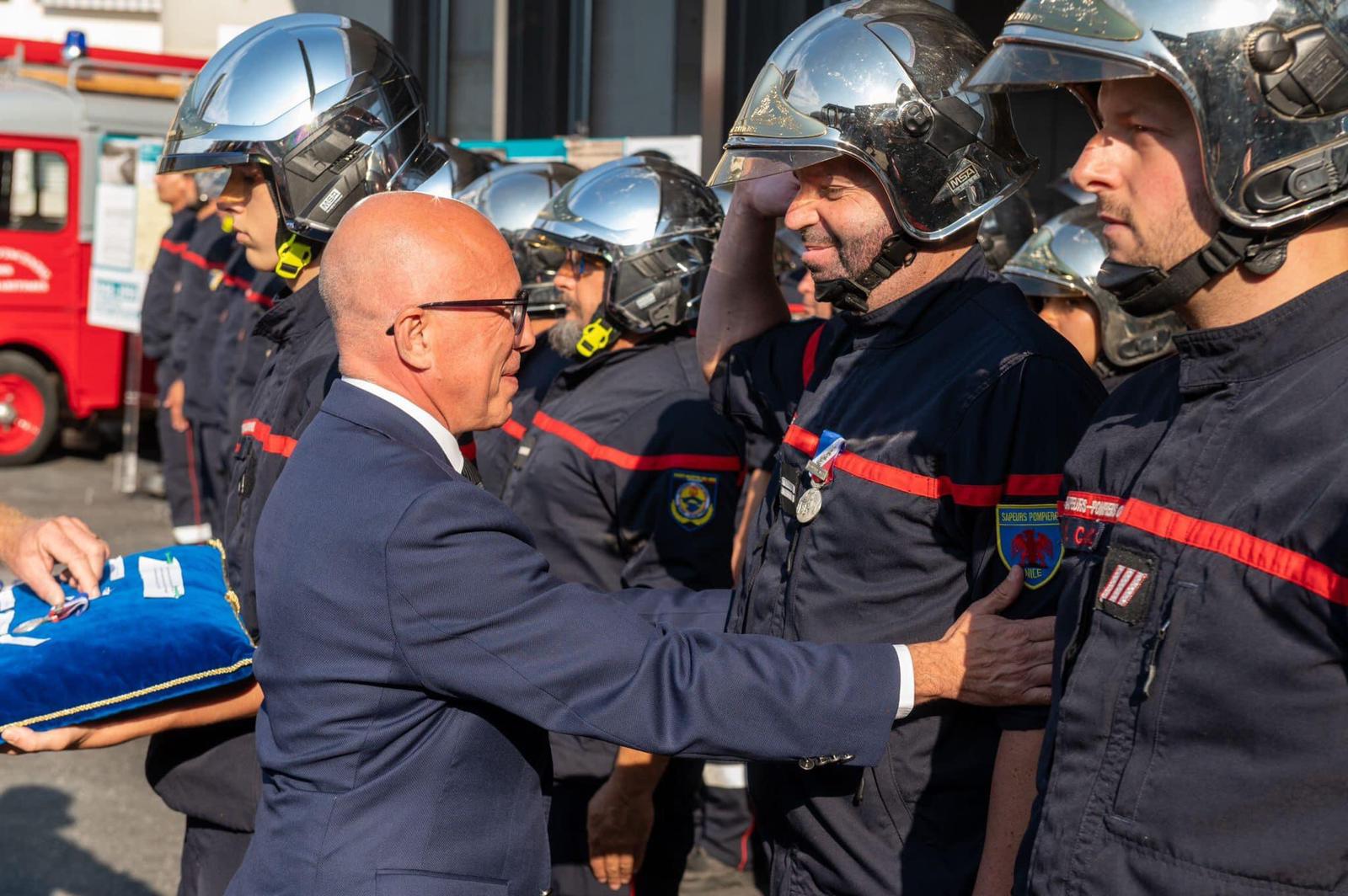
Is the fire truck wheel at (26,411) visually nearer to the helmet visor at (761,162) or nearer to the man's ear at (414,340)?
the helmet visor at (761,162)

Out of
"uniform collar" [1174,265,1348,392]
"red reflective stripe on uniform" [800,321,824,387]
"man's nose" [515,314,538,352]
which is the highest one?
"uniform collar" [1174,265,1348,392]

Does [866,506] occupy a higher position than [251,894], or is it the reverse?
[866,506]

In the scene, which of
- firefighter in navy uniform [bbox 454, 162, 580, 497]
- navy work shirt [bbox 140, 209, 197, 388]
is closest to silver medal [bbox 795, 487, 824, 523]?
firefighter in navy uniform [bbox 454, 162, 580, 497]

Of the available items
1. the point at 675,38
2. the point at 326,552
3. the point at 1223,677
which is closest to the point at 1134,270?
the point at 1223,677

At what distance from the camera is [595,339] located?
413cm

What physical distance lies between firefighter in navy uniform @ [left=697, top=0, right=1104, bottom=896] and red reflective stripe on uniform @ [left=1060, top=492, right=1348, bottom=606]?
390 mm

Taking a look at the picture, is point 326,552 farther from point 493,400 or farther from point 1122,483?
point 1122,483

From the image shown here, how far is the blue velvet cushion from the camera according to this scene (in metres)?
2.69

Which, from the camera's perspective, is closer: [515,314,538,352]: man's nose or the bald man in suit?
the bald man in suit

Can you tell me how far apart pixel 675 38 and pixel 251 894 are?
9199mm

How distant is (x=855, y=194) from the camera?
8.86 feet

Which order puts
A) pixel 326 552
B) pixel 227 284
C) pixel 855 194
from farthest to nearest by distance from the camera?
pixel 227 284
pixel 855 194
pixel 326 552

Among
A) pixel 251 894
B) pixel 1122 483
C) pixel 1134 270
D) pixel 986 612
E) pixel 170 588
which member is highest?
pixel 1134 270

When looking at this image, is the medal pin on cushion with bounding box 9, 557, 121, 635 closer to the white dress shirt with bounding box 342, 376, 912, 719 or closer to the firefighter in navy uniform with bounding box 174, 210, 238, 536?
the white dress shirt with bounding box 342, 376, 912, 719
